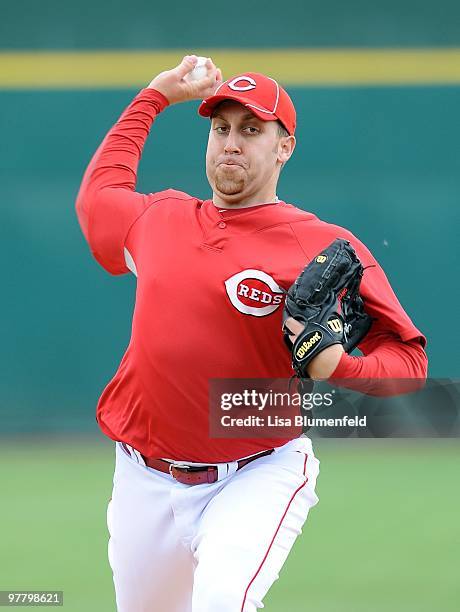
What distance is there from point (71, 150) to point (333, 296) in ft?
14.9

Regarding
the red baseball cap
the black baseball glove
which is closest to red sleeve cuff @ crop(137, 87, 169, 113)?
the red baseball cap

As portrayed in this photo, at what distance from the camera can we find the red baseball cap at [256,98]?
293 cm

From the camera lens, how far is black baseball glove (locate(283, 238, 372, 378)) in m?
2.50

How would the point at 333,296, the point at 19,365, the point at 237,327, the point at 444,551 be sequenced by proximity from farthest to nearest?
the point at 19,365 → the point at 444,551 → the point at 237,327 → the point at 333,296

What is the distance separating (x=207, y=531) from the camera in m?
2.67

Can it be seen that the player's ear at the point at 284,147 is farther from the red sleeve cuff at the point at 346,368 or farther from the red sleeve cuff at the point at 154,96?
the red sleeve cuff at the point at 346,368

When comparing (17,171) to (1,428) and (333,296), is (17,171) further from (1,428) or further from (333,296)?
(333,296)

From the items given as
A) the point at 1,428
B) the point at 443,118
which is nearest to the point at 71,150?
the point at 1,428

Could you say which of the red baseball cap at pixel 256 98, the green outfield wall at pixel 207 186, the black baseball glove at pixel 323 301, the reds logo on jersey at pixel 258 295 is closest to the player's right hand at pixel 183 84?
the red baseball cap at pixel 256 98

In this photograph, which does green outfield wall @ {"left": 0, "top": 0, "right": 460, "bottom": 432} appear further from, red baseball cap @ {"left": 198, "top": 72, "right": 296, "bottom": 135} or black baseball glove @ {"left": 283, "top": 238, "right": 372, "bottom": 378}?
black baseball glove @ {"left": 283, "top": 238, "right": 372, "bottom": 378}

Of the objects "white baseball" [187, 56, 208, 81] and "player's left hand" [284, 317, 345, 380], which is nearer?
"player's left hand" [284, 317, 345, 380]

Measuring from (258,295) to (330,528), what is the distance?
2421mm

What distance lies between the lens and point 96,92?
6.89m

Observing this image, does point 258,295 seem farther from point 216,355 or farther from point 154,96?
point 154,96
